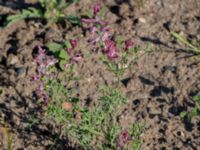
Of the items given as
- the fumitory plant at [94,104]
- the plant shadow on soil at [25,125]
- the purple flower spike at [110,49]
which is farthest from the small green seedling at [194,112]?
the purple flower spike at [110,49]

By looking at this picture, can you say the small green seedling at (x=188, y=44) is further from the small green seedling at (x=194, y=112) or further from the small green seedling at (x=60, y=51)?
the small green seedling at (x=60, y=51)

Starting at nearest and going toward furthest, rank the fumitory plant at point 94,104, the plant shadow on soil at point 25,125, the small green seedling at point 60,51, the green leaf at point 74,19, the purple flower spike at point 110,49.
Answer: the purple flower spike at point 110,49
the fumitory plant at point 94,104
the plant shadow on soil at point 25,125
the small green seedling at point 60,51
the green leaf at point 74,19

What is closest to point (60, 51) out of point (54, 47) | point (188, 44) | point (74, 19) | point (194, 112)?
point (54, 47)

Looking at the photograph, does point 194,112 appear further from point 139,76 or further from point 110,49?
point 110,49

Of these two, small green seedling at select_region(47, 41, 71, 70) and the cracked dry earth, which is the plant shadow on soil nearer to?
the cracked dry earth

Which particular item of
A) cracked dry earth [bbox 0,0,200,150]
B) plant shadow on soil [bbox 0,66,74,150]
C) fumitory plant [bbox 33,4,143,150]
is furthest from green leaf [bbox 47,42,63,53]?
fumitory plant [bbox 33,4,143,150]
